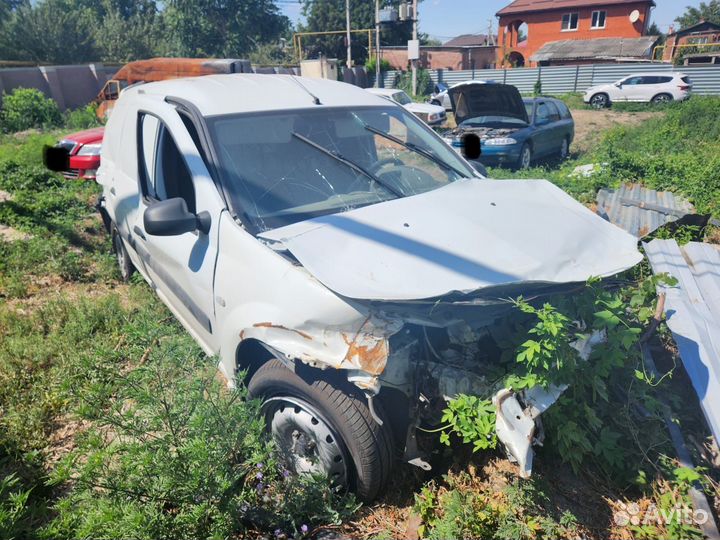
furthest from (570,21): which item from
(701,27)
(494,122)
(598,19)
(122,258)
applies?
(122,258)

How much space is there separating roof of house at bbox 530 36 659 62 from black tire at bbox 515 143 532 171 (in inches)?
1236

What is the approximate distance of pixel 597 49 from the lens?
120 ft

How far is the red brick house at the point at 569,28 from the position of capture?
3681 centimetres

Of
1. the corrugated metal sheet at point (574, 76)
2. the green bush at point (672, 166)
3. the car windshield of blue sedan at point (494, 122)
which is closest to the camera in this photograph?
the green bush at point (672, 166)

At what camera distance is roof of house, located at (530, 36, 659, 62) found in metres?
34.9

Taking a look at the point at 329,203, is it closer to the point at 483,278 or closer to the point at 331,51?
the point at 483,278

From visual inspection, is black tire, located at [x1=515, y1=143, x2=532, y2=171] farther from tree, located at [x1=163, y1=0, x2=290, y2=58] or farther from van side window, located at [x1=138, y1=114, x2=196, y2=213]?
tree, located at [x1=163, y1=0, x2=290, y2=58]

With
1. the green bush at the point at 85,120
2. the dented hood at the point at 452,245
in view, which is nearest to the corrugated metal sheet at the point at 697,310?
the dented hood at the point at 452,245

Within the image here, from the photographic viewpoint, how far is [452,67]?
41344 mm

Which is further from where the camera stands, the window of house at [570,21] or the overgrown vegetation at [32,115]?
the window of house at [570,21]

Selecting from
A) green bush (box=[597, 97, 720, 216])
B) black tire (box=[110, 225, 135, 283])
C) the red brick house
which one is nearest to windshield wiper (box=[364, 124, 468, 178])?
black tire (box=[110, 225, 135, 283])

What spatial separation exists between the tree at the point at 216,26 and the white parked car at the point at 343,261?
42.2 meters

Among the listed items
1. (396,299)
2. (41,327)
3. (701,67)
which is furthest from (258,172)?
(701,67)

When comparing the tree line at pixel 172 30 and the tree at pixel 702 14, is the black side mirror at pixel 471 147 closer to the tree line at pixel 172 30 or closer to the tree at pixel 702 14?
the tree line at pixel 172 30
